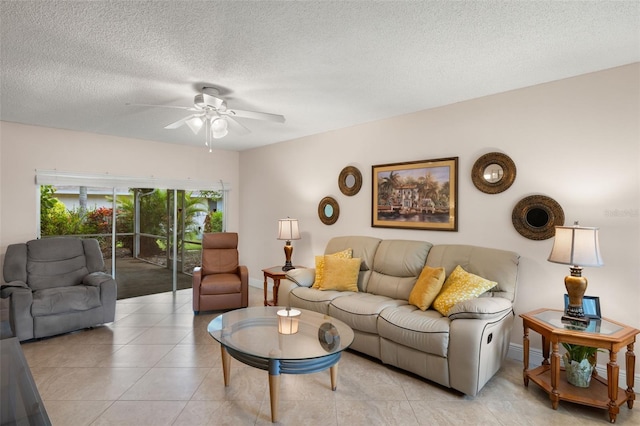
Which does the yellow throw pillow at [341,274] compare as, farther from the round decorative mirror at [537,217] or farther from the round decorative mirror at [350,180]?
the round decorative mirror at [537,217]

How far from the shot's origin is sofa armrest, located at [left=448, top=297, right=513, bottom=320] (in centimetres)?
248

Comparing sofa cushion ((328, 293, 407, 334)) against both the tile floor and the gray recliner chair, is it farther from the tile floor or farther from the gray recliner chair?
the gray recliner chair

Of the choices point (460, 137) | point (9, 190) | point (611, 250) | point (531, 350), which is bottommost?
point (531, 350)

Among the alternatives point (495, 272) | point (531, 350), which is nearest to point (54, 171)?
point (495, 272)

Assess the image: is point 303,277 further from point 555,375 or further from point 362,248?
point 555,375

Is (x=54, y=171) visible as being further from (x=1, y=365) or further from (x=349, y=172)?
(x=1, y=365)

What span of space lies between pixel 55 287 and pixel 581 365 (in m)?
5.20

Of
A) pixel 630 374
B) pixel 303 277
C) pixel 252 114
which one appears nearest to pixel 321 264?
pixel 303 277

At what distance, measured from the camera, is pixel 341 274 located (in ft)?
12.1

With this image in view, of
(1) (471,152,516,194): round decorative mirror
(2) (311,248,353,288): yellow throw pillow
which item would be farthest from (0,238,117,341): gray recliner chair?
(1) (471,152,516,194): round decorative mirror

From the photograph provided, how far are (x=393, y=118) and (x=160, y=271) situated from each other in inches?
177

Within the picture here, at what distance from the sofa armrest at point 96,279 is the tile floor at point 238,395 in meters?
0.74

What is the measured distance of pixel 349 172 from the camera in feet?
14.7

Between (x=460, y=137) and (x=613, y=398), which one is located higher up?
(x=460, y=137)
